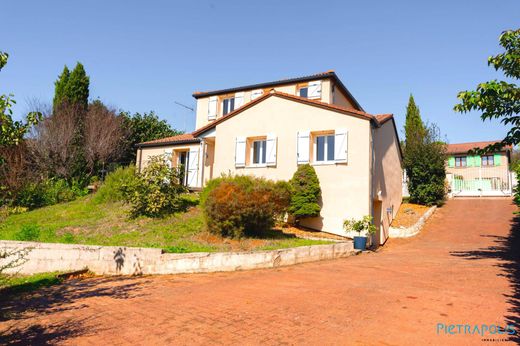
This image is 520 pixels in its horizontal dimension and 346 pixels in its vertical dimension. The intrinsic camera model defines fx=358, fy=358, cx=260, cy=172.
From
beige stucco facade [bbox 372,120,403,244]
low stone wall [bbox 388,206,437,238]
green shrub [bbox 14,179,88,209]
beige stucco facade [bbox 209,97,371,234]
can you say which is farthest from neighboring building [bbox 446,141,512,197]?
green shrub [bbox 14,179,88,209]

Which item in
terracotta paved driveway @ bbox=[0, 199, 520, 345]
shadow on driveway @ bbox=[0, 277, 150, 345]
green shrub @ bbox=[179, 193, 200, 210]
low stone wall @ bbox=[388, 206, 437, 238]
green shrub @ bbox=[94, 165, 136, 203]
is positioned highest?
green shrub @ bbox=[94, 165, 136, 203]

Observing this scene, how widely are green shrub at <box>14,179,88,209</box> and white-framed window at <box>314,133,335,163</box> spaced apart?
13226 millimetres

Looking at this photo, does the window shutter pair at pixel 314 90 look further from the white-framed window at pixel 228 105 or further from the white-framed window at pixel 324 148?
the white-framed window at pixel 228 105

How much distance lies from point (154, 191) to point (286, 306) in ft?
29.1

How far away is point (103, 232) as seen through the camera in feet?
39.9

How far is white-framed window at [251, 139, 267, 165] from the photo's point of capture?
658 inches

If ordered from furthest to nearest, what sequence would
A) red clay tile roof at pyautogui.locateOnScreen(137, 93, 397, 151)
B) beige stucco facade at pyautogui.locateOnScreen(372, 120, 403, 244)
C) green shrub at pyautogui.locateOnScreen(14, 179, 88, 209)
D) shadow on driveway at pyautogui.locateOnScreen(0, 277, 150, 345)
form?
1. green shrub at pyautogui.locateOnScreen(14, 179, 88, 209)
2. beige stucco facade at pyautogui.locateOnScreen(372, 120, 403, 244)
3. red clay tile roof at pyautogui.locateOnScreen(137, 93, 397, 151)
4. shadow on driveway at pyautogui.locateOnScreen(0, 277, 150, 345)

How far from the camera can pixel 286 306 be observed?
5.75 metres

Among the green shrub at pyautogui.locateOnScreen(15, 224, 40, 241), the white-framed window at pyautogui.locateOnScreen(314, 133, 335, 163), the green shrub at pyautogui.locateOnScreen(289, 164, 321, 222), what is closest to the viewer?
the green shrub at pyautogui.locateOnScreen(15, 224, 40, 241)

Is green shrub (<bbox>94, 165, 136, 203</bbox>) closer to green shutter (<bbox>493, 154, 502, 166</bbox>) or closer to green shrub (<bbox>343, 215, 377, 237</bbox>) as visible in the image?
green shrub (<bbox>343, 215, 377, 237</bbox>)

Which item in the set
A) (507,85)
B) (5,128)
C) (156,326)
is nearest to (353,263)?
(507,85)

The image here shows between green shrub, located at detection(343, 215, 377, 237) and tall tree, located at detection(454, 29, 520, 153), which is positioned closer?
tall tree, located at detection(454, 29, 520, 153)

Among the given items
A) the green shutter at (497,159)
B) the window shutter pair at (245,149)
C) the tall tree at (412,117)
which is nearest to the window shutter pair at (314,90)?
the window shutter pair at (245,149)

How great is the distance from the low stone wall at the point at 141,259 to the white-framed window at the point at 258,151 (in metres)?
6.69
